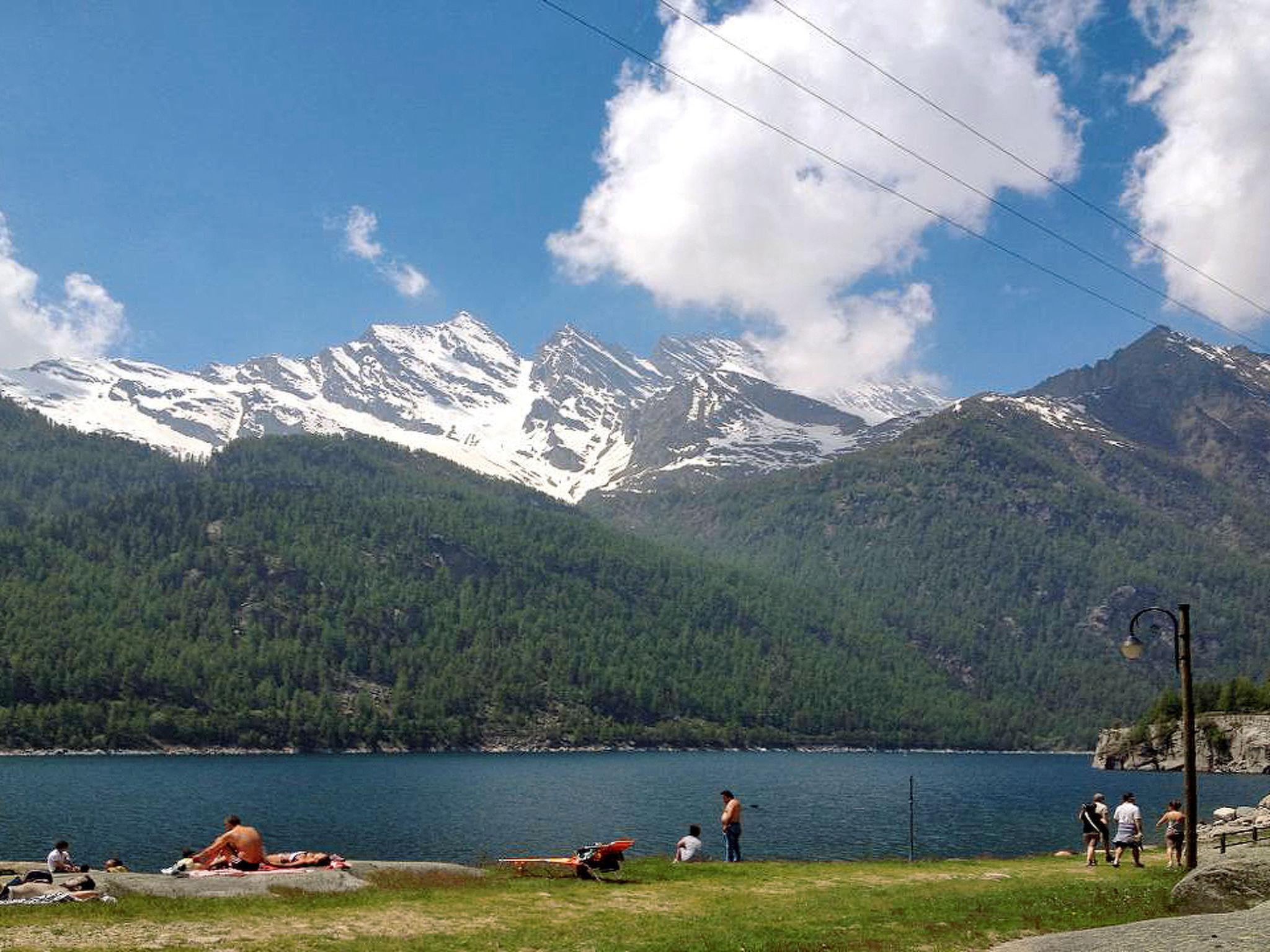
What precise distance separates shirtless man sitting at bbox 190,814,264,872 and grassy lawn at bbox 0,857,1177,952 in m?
3.20

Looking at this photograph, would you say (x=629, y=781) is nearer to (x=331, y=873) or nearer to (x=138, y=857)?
(x=138, y=857)

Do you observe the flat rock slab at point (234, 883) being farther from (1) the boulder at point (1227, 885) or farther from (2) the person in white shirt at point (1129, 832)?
(2) the person in white shirt at point (1129, 832)

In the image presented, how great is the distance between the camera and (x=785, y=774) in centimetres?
18862

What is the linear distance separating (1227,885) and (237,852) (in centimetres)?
2767

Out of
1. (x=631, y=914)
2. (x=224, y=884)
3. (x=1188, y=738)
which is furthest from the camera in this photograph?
(x=1188, y=738)

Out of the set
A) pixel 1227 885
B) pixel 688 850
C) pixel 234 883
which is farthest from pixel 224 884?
pixel 1227 885

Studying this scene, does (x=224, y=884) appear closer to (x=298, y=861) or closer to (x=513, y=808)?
(x=298, y=861)

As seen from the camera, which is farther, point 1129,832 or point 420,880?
point 1129,832

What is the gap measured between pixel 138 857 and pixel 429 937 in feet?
199

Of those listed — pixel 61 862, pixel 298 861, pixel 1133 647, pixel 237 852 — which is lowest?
pixel 61 862

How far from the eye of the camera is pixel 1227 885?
27516 millimetres

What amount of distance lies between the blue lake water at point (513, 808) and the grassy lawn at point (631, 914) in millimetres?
8702

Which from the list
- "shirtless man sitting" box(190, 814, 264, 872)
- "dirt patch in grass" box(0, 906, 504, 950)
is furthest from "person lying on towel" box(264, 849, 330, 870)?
"dirt patch in grass" box(0, 906, 504, 950)

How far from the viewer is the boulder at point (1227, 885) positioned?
26578mm
